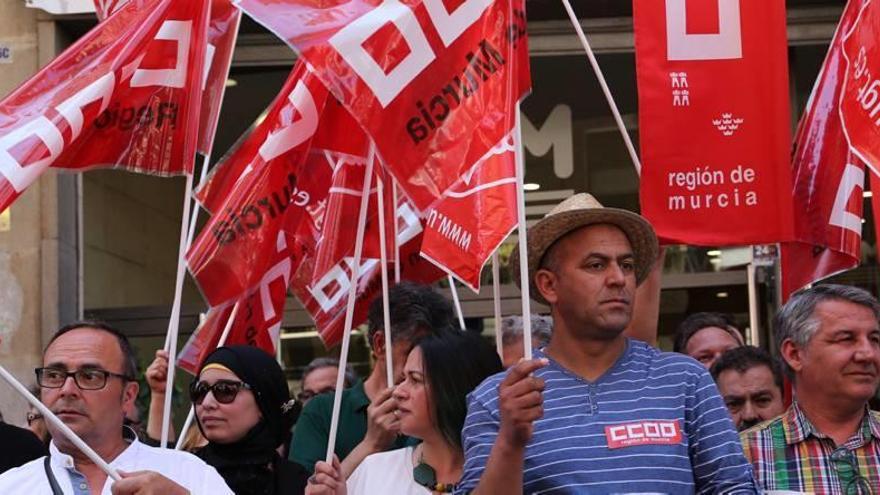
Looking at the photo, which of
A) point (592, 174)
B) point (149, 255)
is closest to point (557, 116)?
point (592, 174)

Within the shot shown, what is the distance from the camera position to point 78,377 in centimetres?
503

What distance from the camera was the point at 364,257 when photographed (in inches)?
300

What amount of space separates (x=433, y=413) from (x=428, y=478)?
214 mm

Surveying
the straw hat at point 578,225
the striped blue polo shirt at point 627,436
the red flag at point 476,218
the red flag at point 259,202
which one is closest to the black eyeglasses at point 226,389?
the red flag at point 259,202

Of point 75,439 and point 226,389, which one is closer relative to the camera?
point 75,439

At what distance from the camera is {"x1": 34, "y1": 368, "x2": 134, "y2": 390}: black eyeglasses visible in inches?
197

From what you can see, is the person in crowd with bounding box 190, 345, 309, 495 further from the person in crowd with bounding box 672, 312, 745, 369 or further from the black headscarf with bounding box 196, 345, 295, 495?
the person in crowd with bounding box 672, 312, 745, 369

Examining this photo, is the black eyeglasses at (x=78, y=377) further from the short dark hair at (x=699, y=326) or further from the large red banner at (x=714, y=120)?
the short dark hair at (x=699, y=326)

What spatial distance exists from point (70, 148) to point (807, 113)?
9.62 ft

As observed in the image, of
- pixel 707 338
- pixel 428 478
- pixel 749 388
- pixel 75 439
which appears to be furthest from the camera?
pixel 707 338

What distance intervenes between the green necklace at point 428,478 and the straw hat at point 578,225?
0.85 metres

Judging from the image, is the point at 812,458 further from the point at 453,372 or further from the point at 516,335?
the point at 516,335

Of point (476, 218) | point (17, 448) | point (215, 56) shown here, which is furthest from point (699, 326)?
point (17, 448)

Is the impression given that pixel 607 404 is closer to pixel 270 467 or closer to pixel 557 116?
pixel 270 467
